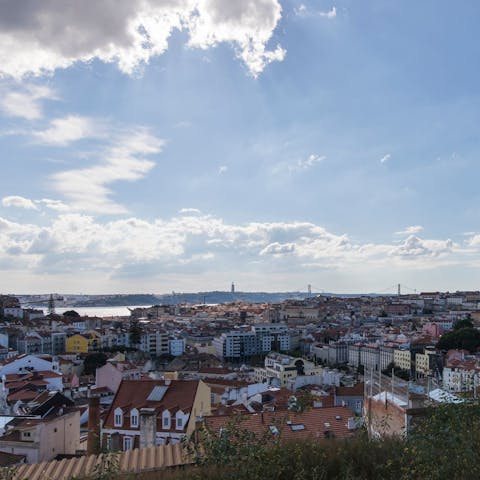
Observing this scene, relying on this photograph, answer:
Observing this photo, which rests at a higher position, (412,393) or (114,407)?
(412,393)

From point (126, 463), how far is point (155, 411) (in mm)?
5640

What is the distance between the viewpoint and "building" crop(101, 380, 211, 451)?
8.79 metres

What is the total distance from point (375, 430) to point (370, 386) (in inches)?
28.0

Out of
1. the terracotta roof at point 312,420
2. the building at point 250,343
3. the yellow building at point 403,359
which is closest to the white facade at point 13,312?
the building at point 250,343

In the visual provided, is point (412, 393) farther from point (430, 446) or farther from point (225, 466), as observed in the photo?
point (225, 466)

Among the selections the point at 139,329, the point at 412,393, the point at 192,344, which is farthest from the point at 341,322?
the point at 412,393

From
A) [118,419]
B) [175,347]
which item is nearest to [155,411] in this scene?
[118,419]

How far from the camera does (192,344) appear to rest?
4462 centimetres

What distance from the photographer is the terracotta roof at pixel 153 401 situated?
927 cm

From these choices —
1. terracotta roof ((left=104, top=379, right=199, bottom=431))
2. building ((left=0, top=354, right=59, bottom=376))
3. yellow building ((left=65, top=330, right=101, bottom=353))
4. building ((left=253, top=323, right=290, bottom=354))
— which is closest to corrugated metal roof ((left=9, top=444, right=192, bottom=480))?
terracotta roof ((left=104, top=379, right=199, bottom=431))

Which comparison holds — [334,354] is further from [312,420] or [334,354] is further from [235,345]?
[312,420]

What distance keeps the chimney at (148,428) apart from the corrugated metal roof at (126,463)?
4881mm

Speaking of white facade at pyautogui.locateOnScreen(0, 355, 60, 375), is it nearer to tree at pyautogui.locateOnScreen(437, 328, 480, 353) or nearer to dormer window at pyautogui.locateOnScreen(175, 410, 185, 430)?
dormer window at pyautogui.locateOnScreen(175, 410, 185, 430)

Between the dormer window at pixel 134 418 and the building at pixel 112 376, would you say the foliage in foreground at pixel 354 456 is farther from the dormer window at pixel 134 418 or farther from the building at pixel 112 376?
the building at pixel 112 376
